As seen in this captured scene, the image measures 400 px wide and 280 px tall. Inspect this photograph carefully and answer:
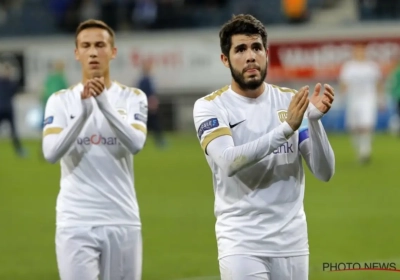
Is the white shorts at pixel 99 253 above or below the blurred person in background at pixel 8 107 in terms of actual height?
below

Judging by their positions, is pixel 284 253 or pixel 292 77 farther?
pixel 292 77

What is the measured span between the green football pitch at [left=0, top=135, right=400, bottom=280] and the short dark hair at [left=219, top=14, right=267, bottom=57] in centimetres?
430

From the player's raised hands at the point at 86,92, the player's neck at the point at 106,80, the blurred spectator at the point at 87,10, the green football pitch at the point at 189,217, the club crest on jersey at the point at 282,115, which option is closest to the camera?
the club crest on jersey at the point at 282,115

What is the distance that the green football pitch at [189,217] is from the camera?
31.9ft

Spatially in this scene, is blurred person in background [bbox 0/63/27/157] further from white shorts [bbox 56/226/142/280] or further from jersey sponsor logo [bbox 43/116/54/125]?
white shorts [bbox 56/226/142/280]

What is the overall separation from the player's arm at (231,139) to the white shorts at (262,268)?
47cm

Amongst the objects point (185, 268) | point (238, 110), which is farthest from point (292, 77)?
point (238, 110)

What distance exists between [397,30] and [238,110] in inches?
892

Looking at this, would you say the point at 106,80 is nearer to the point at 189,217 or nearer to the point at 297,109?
the point at 297,109

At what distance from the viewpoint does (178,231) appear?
11.8 metres

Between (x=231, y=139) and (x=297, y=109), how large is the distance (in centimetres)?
44

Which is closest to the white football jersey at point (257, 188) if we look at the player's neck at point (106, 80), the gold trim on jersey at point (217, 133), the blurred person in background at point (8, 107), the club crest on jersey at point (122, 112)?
the gold trim on jersey at point (217, 133)

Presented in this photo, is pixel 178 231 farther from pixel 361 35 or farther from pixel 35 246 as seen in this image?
pixel 361 35

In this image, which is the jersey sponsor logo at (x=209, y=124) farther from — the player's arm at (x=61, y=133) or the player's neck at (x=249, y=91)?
the player's arm at (x=61, y=133)
